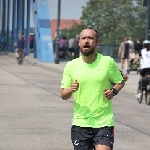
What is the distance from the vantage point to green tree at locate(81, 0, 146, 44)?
118500 millimetres

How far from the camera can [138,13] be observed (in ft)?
402

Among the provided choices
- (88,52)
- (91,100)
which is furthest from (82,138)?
(88,52)

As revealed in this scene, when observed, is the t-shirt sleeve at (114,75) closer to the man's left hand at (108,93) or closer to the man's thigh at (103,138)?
the man's left hand at (108,93)

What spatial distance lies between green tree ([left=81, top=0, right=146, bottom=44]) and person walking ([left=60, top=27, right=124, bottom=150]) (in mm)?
108581

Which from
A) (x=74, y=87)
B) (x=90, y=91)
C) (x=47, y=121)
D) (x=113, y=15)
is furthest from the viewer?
(x=113, y=15)

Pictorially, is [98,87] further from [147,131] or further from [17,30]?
[17,30]

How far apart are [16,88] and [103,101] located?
1832 cm

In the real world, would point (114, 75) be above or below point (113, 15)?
above

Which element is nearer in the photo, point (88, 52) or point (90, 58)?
point (88, 52)

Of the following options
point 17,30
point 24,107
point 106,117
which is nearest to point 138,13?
point 17,30

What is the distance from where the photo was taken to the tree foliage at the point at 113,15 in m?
118

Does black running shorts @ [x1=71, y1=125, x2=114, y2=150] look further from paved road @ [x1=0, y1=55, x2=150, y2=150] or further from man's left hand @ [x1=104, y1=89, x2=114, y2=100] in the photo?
paved road @ [x1=0, y1=55, x2=150, y2=150]

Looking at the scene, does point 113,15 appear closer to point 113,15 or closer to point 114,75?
point 113,15

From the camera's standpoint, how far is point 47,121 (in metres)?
15.5
